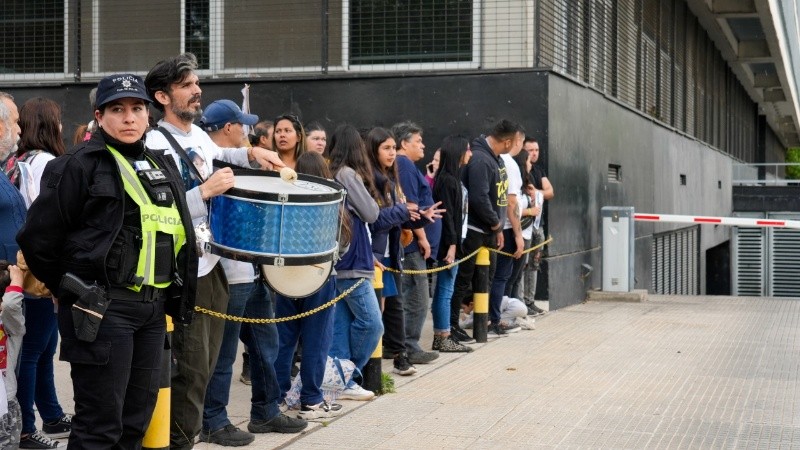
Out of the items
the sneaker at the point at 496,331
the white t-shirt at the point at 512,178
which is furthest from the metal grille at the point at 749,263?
the sneaker at the point at 496,331

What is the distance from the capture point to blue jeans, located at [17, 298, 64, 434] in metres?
6.59

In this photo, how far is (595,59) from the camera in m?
17.7

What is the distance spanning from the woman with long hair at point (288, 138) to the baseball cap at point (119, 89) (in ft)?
10.4

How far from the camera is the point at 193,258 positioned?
16.4 ft

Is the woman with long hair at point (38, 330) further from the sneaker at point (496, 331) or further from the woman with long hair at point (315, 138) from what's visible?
the sneaker at point (496, 331)

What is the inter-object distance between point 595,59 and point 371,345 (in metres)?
10.8

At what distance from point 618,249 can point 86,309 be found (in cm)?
1236

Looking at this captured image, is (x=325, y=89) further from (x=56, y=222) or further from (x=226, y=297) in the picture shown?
(x=56, y=222)

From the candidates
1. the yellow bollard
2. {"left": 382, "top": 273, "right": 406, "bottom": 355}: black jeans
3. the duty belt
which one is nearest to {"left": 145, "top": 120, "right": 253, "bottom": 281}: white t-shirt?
the yellow bollard

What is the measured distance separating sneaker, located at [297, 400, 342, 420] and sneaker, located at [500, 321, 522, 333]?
4.53 meters

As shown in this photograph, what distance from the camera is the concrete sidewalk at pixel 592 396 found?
7.07 meters

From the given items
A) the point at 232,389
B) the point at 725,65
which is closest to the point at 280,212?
the point at 232,389

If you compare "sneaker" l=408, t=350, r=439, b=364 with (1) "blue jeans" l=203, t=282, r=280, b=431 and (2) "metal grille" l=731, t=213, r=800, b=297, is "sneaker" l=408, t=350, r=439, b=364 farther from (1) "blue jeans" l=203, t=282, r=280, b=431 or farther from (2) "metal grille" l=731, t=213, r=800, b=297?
(2) "metal grille" l=731, t=213, r=800, b=297

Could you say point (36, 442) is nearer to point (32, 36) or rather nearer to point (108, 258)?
point (108, 258)
